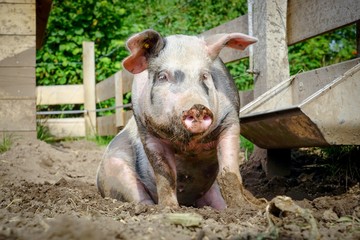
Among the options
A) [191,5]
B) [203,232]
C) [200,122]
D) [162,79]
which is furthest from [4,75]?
[191,5]

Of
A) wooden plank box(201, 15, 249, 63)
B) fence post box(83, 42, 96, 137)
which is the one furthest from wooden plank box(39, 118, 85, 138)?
wooden plank box(201, 15, 249, 63)

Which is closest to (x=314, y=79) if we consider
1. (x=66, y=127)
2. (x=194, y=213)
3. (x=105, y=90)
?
(x=194, y=213)

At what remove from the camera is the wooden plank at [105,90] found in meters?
9.02

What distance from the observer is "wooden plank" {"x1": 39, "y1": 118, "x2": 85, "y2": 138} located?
9.88 metres

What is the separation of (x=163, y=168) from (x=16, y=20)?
4.01 m

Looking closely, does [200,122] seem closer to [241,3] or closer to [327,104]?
[327,104]

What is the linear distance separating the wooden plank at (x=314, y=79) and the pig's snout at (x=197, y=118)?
149 centimetres

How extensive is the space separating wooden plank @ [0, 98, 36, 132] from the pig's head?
3.09 m

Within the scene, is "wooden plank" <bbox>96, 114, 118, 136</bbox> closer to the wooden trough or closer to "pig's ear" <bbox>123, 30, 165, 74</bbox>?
"pig's ear" <bbox>123, 30, 165, 74</bbox>

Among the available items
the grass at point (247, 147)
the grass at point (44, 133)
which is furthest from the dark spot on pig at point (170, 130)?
the grass at point (44, 133)

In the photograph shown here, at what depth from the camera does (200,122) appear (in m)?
3.05

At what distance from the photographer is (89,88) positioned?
1009cm

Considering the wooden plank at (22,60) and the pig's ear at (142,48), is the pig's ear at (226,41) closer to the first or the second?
the pig's ear at (142,48)

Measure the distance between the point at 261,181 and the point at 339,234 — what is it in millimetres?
2592
